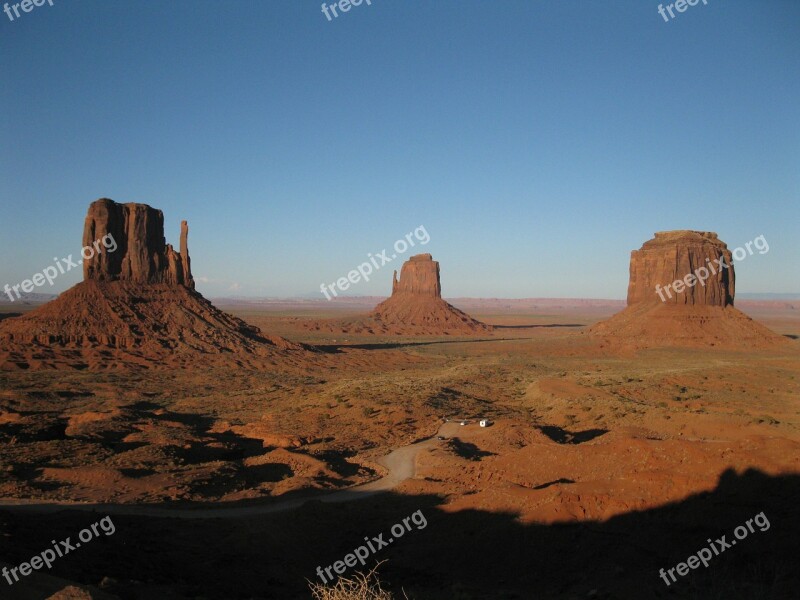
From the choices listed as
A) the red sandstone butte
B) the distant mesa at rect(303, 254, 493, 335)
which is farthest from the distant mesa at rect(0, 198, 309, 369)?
the red sandstone butte

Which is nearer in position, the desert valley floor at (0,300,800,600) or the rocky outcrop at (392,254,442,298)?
the desert valley floor at (0,300,800,600)

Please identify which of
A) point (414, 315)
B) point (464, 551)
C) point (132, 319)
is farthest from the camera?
point (414, 315)

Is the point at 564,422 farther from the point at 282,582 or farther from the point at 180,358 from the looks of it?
the point at 180,358

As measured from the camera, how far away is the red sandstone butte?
113875 mm

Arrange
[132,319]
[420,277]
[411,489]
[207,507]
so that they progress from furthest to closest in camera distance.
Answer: [420,277] < [132,319] < [411,489] < [207,507]

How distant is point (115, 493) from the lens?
17.6m

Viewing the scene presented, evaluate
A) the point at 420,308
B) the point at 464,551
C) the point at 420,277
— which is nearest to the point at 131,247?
the point at 464,551

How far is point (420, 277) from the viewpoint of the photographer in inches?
5059

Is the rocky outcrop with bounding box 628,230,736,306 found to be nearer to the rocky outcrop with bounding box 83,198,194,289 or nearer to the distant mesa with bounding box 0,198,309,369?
the distant mesa with bounding box 0,198,309,369

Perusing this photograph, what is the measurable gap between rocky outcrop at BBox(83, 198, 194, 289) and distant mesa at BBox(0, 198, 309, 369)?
0.09 metres

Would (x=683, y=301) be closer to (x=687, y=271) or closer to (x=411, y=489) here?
(x=687, y=271)

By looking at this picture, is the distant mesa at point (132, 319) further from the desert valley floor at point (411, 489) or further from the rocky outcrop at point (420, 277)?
the rocky outcrop at point (420, 277)

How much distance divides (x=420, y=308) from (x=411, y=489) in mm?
103857

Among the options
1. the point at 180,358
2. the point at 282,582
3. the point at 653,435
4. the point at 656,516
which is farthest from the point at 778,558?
the point at 180,358
